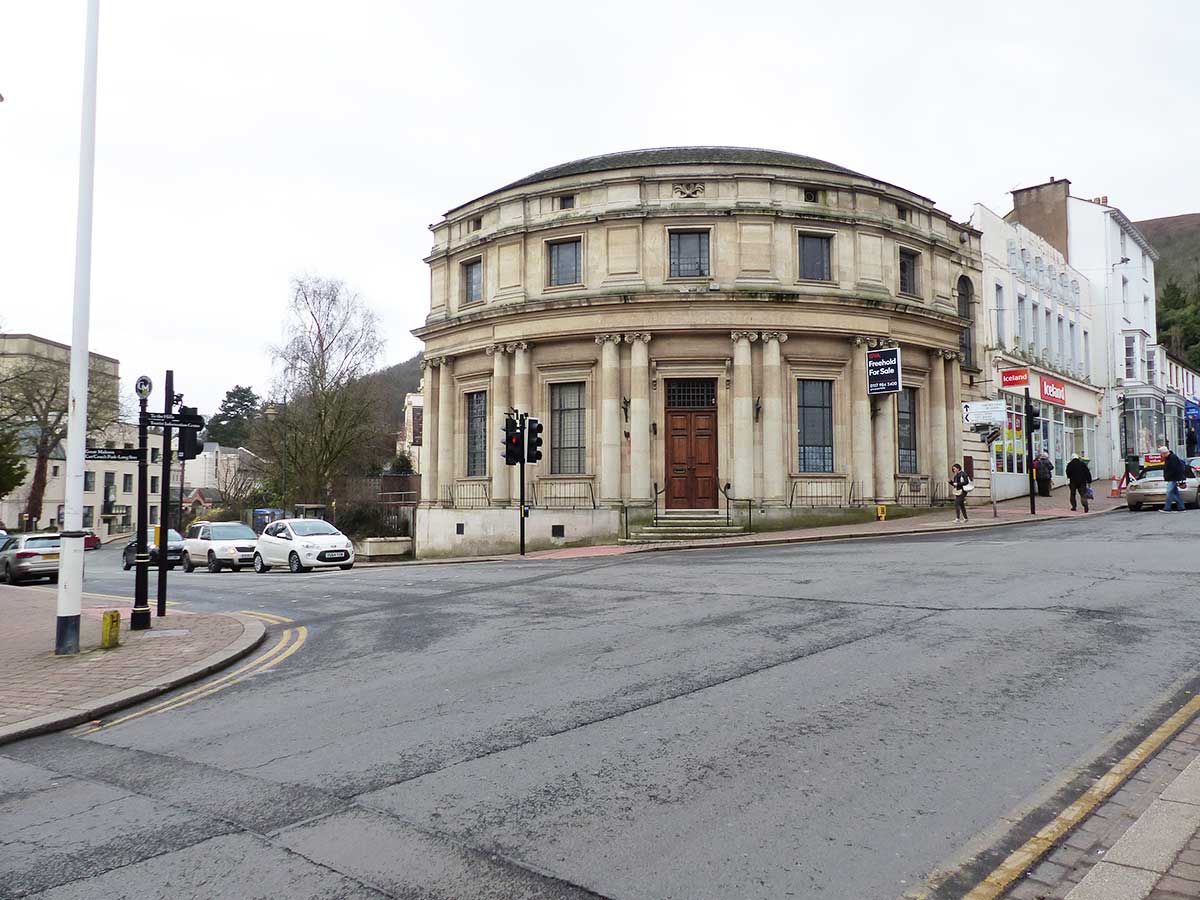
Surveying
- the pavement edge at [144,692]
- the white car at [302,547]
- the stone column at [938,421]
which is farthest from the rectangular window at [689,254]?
the pavement edge at [144,692]

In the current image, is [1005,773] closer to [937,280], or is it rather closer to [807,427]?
[807,427]

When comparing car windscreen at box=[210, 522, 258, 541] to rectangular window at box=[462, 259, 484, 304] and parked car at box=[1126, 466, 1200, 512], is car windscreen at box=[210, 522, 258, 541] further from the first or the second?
parked car at box=[1126, 466, 1200, 512]

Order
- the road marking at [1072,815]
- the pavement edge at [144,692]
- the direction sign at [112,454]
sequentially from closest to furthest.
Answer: the road marking at [1072,815] < the pavement edge at [144,692] < the direction sign at [112,454]

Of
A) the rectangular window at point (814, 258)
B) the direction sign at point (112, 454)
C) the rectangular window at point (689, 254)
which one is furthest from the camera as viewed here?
the rectangular window at point (814, 258)

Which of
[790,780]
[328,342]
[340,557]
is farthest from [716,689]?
[328,342]

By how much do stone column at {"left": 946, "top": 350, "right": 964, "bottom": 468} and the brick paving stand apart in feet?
83.5

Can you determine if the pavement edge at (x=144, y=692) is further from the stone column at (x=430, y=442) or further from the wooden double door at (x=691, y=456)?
the stone column at (x=430, y=442)

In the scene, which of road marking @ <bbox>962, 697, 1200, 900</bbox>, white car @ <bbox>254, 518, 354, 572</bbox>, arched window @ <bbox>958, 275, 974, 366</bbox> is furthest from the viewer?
arched window @ <bbox>958, 275, 974, 366</bbox>

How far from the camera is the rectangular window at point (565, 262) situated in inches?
1107

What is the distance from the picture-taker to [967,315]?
32.9 metres

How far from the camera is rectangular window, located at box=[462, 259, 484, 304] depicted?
30.9 meters

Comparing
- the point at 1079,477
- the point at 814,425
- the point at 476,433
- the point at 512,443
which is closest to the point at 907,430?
the point at 814,425

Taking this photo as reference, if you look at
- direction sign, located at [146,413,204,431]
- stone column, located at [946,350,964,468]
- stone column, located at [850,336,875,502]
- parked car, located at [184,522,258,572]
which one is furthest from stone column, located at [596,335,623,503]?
direction sign, located at [146,413,204,431]

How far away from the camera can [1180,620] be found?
27.8 ft
